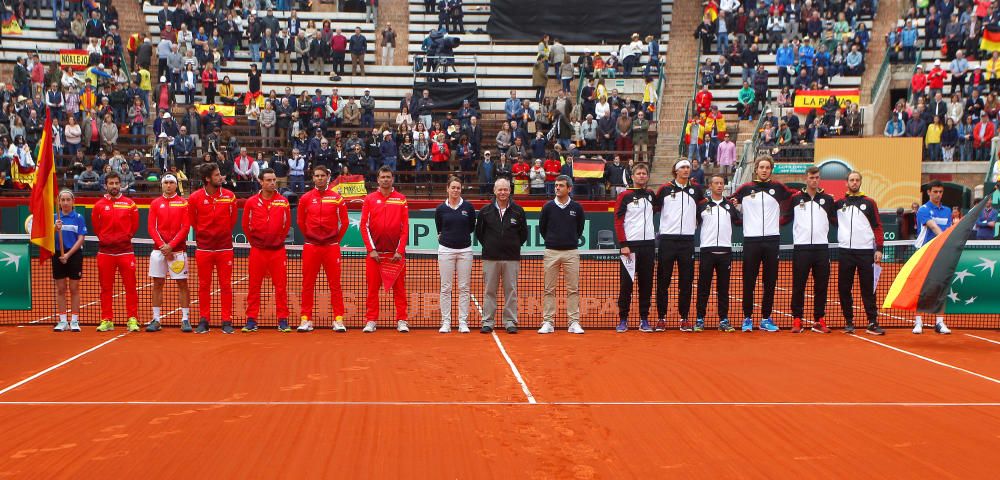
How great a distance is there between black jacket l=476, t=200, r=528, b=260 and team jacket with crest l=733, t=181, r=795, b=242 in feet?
9.86

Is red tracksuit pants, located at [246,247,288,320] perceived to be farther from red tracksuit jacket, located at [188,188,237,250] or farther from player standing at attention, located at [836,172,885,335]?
player standing at attention, located at [836,172,885,335]

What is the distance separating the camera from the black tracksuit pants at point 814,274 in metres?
12.9

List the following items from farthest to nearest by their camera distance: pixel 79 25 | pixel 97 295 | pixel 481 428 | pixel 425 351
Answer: pixel 79 25 → pixel 97 295 → pixel 425 351 → pixel 481 428

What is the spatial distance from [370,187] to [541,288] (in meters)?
11.0

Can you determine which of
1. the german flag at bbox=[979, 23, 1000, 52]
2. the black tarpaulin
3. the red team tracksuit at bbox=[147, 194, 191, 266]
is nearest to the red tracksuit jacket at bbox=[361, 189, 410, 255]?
the red team tracksuit at bbox=[147, 194, 191, 266]

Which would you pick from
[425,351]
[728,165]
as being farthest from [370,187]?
[425,351]

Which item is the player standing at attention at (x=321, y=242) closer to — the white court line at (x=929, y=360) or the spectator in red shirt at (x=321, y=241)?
the spectator in red shirt at (x=321, y=241)

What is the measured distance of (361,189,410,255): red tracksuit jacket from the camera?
1296cm

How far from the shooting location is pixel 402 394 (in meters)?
8.81

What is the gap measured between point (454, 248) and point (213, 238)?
318 centimetres

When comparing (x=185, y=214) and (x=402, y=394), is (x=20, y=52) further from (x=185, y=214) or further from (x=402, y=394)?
(x=402, y=394)

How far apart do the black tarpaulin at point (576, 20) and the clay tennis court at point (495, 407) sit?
89.1 feet

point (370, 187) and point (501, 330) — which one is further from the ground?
point (370, 187)

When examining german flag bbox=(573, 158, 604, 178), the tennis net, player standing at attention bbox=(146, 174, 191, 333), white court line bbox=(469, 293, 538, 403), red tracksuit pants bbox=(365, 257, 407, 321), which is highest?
german flag bbox=(573, 158, 604, 178)
